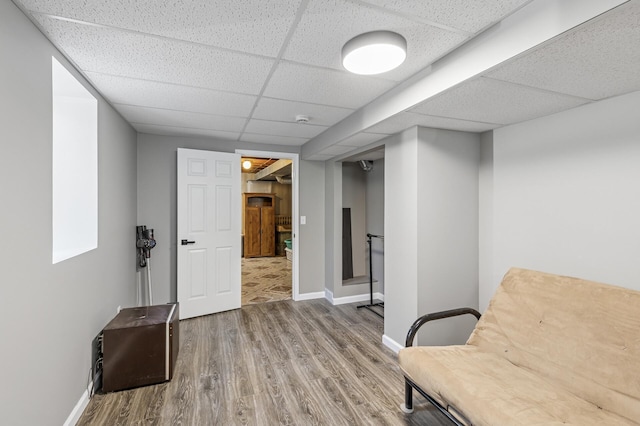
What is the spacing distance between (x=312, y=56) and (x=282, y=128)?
165 centimetres

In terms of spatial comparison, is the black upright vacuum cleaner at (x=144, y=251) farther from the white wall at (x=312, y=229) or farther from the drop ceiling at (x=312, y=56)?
the white wall at (x=312, y=229)

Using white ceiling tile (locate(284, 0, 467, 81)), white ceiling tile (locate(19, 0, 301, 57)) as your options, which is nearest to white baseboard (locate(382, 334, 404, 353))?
white ceiling tile (locate(284, 0, 467, 81))

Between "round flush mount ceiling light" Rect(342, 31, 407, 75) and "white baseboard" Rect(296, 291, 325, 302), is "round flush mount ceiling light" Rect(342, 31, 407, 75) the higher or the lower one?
the higher one

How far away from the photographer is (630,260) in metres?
1.78

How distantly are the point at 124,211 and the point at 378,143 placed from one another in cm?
270

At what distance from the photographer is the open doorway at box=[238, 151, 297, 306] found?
6.90 metres

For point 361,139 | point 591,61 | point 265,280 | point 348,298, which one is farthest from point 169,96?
point 265,280

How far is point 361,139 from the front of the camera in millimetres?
3074

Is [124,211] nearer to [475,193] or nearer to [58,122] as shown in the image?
[58,122]

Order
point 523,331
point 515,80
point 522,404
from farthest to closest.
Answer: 1. point 523,331
2. point 515,80
3. point 522,404

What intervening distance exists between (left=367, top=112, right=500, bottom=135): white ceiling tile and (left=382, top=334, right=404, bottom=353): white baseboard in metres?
1.98

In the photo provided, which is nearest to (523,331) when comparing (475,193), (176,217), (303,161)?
(475,193)

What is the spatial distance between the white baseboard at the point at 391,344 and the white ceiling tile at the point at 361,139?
1.98 meters

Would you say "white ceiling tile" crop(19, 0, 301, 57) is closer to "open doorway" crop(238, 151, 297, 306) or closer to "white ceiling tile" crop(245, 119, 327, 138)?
"white ceiling tile" crop(245, 119, 327, 138)
